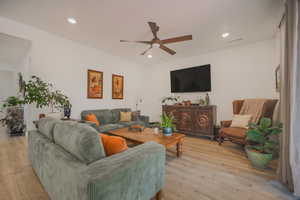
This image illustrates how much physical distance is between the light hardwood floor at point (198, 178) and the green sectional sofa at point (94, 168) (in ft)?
1.51

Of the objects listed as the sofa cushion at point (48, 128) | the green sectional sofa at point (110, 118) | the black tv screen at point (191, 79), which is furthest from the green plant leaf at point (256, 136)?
the sofa cushion at point (48, 128)

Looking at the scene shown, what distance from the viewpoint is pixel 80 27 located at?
2.65 m

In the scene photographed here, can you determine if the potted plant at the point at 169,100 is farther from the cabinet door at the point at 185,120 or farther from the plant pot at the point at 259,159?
the plant pot at the point at 259,159

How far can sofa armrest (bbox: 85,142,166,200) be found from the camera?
0.80 m

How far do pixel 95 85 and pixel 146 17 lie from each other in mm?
2507

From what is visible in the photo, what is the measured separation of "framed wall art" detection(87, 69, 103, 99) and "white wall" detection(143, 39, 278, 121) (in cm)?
275

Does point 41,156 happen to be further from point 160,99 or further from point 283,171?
point 160,99

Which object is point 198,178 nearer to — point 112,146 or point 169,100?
point 112,146

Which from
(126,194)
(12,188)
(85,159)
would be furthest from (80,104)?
(126,194)

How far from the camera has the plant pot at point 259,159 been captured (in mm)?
1951

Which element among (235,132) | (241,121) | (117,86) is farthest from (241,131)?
(117,86)

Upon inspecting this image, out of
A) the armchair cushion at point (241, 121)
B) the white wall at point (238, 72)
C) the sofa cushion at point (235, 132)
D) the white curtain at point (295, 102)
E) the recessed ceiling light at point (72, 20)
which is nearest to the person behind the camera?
the white curtain at point (295, 102)

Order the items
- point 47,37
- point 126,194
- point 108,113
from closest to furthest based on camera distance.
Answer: point 126,194 < point 47,37 < point 108,113

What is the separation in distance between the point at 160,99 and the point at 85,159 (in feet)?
14.2
